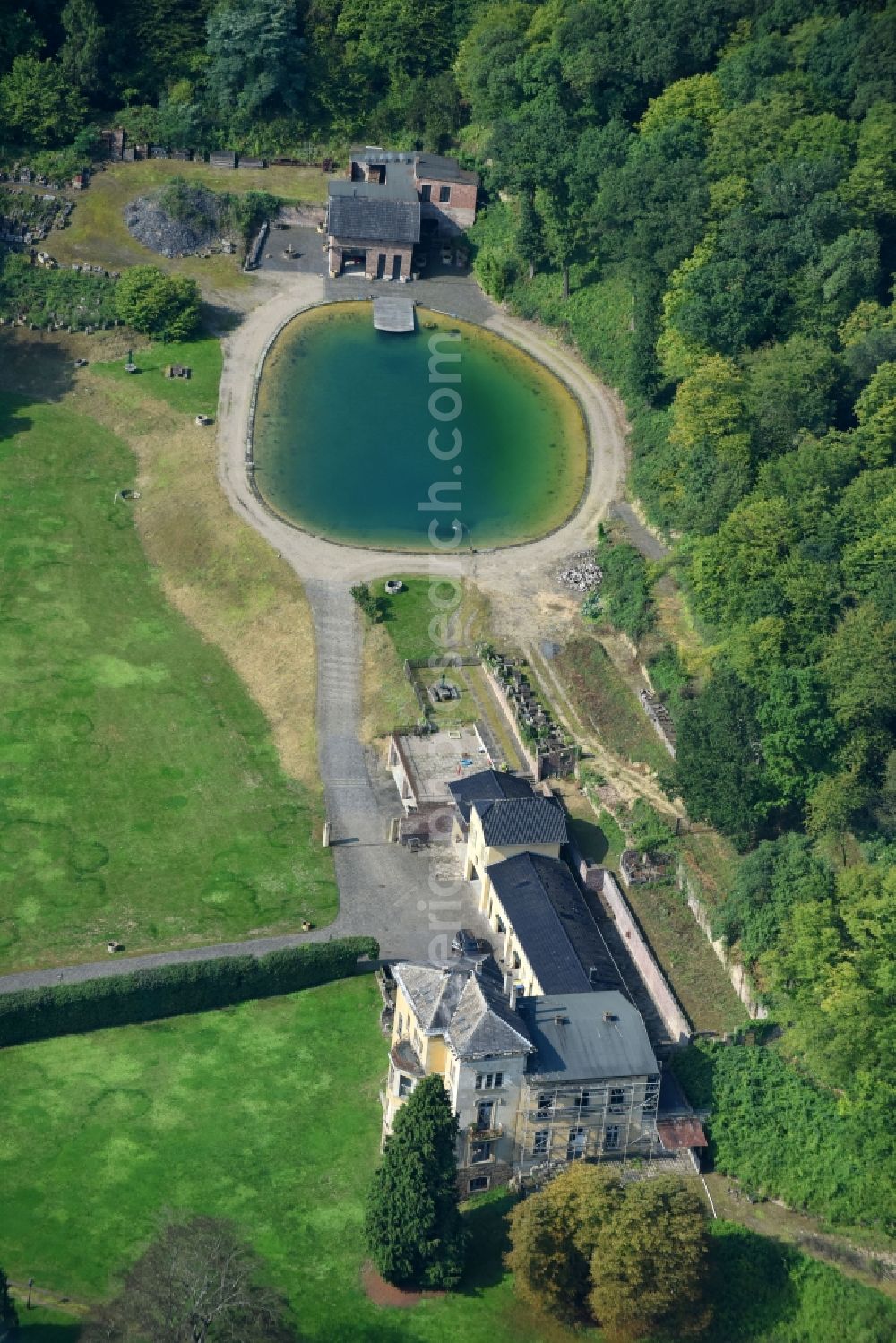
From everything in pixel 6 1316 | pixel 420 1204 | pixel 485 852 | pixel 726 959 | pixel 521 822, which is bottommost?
pixel 6 1316

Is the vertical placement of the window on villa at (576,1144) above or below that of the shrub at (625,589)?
A: below

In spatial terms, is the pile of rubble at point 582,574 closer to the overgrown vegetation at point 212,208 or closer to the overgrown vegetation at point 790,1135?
the overgrown vegetation at point 790,1135

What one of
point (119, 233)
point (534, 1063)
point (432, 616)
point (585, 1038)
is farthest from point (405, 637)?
point (119, 233)

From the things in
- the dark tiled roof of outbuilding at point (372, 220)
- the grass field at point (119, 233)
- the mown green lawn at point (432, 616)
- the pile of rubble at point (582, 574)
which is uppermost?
the dark tiled roof of outbuilding at point (372, 220)

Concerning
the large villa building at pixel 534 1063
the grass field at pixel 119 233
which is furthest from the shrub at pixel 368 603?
the grass field at pixel 119 233

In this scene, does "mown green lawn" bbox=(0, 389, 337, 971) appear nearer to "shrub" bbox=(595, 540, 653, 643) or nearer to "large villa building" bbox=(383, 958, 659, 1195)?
"large villa building" bbox=(383, 958, 659, 1195)

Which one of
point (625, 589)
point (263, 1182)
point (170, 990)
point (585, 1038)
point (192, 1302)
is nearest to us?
point (192, 1302)

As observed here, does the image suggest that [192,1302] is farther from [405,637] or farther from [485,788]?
[405,637]
